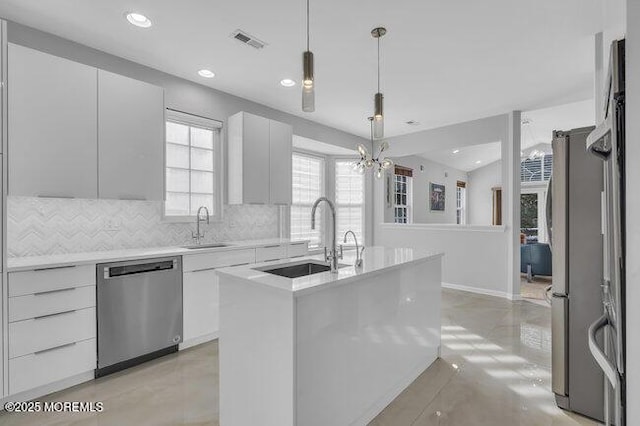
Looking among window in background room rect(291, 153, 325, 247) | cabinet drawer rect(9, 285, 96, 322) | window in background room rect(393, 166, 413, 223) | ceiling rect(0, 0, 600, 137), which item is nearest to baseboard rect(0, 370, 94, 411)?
cabinet drawer rect(9, 285, 96, 322)

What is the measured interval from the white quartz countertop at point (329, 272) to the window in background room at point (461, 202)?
23.1ft

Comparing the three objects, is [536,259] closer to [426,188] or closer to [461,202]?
[426,188]

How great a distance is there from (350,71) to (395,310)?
2523 mm

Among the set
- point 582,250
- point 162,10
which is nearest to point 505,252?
point 582,250

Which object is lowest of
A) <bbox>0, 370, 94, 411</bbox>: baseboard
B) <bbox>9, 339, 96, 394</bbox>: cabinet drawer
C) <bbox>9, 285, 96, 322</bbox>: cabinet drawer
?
<bbox>0, 370, 94, 411</bbox>: baseboard

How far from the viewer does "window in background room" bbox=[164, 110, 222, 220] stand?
364cm

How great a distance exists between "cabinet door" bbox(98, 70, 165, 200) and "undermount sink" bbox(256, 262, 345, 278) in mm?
1679

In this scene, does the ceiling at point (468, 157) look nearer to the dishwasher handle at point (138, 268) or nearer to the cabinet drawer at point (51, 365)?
the dishwasher handle at point (138, 268)

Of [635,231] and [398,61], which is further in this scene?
[398,61]

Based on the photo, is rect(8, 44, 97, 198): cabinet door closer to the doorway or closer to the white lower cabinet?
the white lower cabinet

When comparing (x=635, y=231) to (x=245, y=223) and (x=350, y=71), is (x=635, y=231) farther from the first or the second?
(x=245, y=223)

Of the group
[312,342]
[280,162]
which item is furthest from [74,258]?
[280,162]

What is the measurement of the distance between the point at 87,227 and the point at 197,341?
1483 mm

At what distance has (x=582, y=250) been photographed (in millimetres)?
2021
